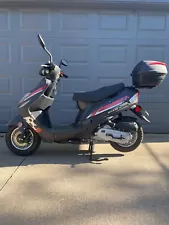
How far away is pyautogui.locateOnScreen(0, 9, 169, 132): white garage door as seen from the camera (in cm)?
589

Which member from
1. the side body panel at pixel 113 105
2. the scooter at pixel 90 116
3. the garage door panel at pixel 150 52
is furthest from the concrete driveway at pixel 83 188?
the garage door panel at pixel 150 52

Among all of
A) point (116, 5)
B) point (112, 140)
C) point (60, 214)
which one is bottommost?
point (60, 214)

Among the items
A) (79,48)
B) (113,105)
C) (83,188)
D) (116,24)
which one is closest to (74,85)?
(79,48)

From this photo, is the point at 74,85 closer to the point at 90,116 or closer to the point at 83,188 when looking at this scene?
the point at 90,116

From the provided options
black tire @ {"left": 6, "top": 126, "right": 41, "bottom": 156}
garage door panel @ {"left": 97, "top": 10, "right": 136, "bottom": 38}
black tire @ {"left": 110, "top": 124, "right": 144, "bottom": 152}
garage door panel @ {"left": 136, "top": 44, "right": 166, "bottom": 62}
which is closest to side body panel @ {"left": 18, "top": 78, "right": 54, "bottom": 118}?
black tire @ {"left": 6, "top": 126, "right": 41, "bottom": 156}

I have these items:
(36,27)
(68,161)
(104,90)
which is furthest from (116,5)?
(68,161)

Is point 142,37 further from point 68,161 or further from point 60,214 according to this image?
point 60,214

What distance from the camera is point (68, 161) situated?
447cm

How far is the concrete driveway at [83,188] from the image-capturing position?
9.69ft

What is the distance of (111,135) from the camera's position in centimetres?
459

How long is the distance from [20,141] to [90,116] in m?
1.03

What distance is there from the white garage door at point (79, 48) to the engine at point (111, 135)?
158 cm

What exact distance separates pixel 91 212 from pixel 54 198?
1.51 ft

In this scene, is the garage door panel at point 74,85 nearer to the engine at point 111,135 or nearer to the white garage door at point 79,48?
the white garage door at point 79,48
